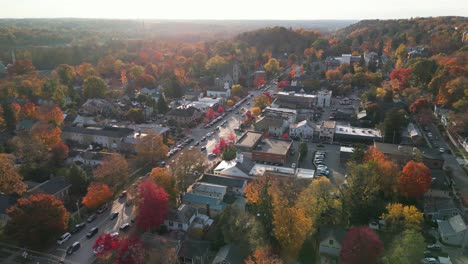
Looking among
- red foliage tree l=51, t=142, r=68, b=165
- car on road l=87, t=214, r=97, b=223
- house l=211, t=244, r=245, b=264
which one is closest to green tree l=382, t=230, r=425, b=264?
house l=211, t=244, r=245, b=264

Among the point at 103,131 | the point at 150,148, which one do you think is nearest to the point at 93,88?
the point at 103,131

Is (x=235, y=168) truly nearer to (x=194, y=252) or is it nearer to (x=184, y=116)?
(x=194, y=252)

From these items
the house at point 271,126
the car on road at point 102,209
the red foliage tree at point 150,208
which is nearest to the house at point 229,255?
the red foliage tree at point 150,208

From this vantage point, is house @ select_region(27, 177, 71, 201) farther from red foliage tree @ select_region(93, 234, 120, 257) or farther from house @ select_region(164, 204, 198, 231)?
house @ select_region(164, 204, 198, 231)

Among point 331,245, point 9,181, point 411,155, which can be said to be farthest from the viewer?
point 411,155

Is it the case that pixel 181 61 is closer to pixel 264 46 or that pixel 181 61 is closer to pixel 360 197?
pixel 264 46

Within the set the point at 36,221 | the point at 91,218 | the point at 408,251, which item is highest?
the point at 408,251

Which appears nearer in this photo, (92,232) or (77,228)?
(92,232)
